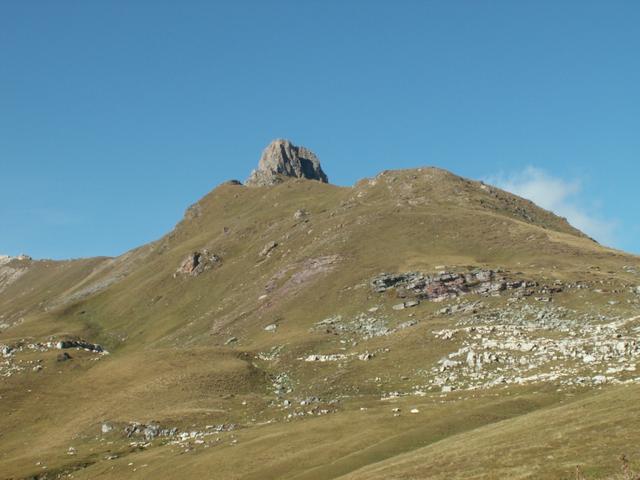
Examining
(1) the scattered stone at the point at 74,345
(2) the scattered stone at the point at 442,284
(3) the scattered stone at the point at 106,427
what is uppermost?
(1) the scattered stone at the point at 74,345

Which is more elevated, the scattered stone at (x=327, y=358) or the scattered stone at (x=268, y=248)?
the scattered stone at (x=268, y=248)

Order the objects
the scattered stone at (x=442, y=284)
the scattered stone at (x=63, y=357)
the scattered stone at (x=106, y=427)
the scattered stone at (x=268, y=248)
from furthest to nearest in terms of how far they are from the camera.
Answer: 1. the scattered stone at (x=268, y=248)
2. the scattered stone at (x=63, y=357)
3. the scattered stone at (x=442, y=284)
4. the scattered stone at (x=106, y=427)

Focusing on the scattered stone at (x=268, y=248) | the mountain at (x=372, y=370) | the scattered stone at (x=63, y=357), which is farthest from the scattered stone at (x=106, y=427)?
the scattered stone at (x=268, y=248)

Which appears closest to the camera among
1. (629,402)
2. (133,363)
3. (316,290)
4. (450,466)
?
(450,466)

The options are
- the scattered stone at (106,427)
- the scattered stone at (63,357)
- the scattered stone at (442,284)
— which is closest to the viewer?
the scattered stone at (106,427)

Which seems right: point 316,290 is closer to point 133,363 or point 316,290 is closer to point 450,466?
point 133,363

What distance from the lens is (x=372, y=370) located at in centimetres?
8656

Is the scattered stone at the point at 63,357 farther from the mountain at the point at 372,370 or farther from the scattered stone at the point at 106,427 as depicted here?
the scattered stone at the point at 106,427

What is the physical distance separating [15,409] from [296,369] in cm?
4668

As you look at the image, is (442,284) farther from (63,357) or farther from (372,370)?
(63,357)

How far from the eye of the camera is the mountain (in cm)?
→ 4734

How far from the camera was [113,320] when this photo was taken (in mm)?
197500

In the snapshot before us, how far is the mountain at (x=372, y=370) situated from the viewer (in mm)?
47344

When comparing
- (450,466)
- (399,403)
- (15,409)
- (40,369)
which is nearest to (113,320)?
(40,369)
